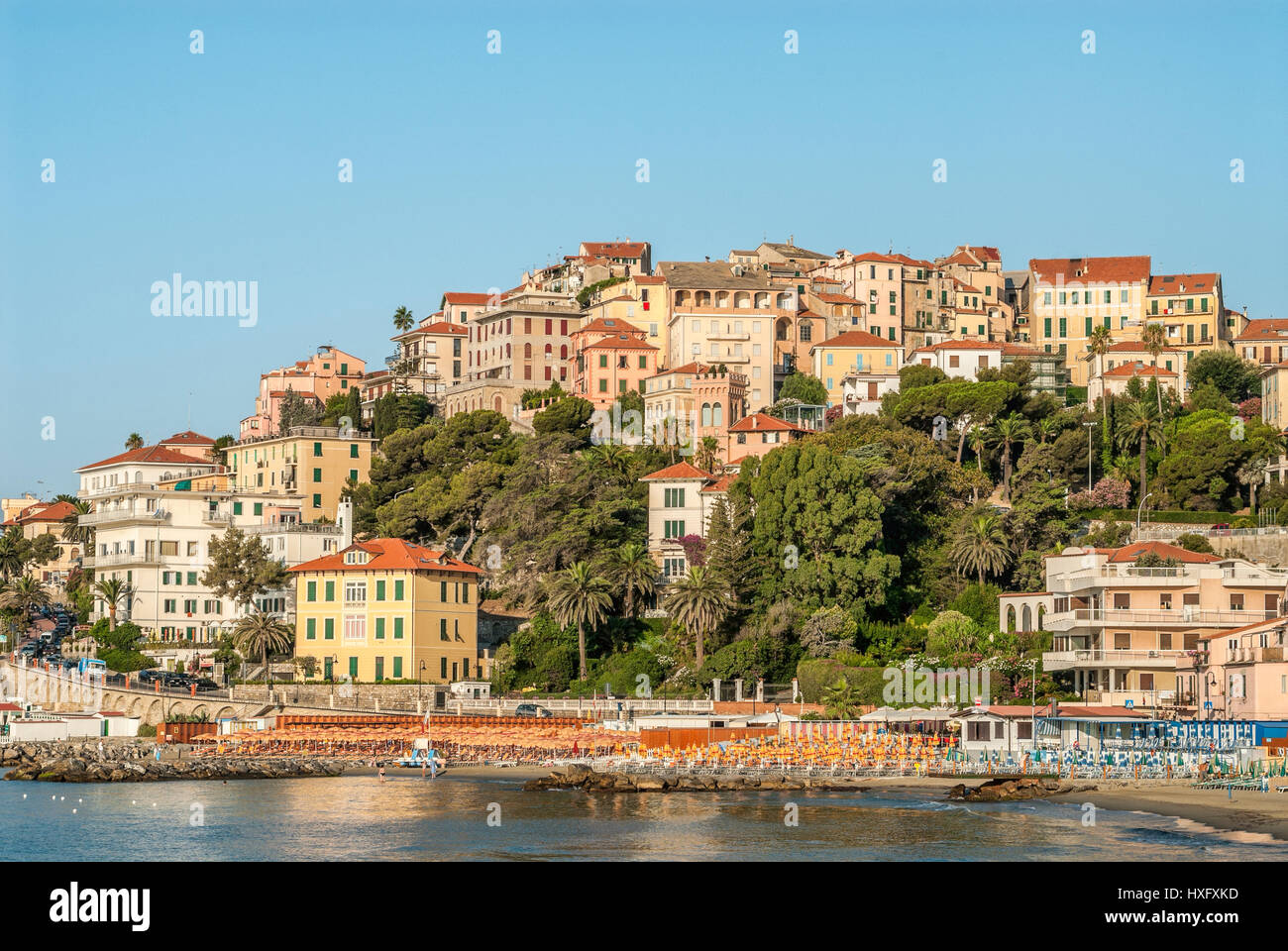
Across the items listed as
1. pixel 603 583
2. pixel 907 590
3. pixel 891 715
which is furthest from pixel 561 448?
pixel 891 715

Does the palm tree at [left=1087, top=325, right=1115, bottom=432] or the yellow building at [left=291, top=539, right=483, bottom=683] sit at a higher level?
the palm tree at [left=1087, top=325, right=1115, bottom=432]

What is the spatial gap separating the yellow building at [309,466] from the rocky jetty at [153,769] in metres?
32.6

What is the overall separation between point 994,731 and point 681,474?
29.6 meters

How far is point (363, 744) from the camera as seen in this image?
65.0 metres

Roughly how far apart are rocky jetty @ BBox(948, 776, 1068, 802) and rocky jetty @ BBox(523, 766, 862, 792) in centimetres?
520

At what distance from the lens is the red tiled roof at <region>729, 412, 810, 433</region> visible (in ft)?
298

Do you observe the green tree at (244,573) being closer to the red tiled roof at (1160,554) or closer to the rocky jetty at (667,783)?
the rocky jetty at (667,783)

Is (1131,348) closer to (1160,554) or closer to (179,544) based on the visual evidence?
(1160,554)

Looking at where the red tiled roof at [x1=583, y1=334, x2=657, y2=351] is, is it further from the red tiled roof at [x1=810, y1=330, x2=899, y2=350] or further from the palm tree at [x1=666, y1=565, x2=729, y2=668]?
the palm tree at [x1=666, y1=565, x2=729, y2=668]

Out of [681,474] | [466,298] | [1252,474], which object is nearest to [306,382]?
[466,298]

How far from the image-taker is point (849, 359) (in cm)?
10756

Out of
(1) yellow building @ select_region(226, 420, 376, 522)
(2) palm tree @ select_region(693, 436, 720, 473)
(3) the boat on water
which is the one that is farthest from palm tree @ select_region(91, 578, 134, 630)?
→ (2) palm tree @ select_region(693, 436, 720, 473)
